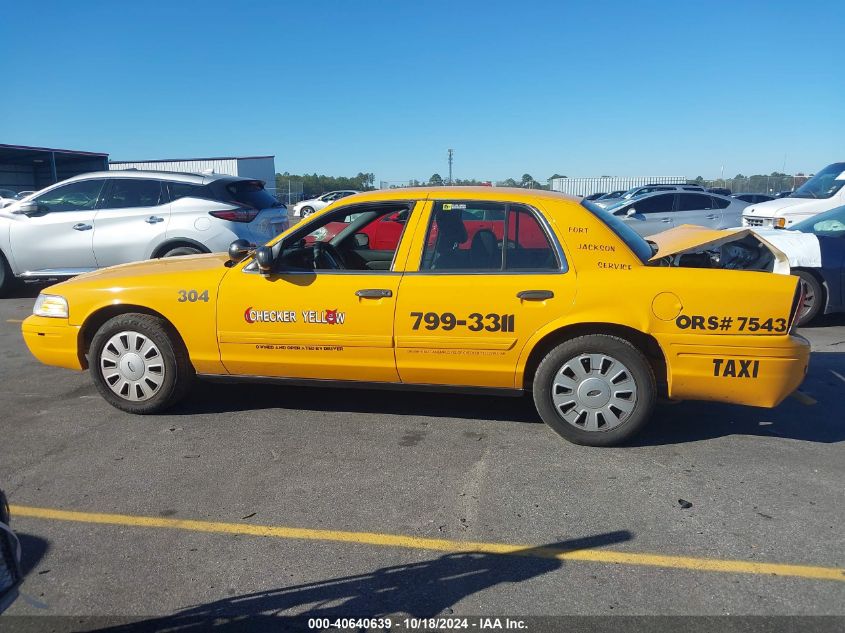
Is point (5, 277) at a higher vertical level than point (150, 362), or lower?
higher

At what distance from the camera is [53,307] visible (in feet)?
16.1

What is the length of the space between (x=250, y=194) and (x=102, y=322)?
4.73m

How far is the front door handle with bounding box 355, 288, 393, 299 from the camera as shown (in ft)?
14.2

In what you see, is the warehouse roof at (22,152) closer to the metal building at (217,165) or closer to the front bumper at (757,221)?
the metal building at (217,165)

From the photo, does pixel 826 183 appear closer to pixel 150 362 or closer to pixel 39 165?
pixel 150 362

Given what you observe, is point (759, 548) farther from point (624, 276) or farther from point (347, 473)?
point (347, 473)

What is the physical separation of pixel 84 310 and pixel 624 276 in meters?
3.78

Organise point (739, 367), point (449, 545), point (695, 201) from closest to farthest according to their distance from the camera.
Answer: point (449, 545), point (739, 367), point (695, 201)

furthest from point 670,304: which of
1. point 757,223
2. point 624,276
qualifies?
point 757,223

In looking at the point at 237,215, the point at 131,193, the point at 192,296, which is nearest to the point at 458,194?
the point at 192,296

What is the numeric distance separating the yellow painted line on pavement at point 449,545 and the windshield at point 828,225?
242 inches

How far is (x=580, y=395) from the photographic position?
13.8 feet

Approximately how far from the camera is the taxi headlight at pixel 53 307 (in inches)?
191

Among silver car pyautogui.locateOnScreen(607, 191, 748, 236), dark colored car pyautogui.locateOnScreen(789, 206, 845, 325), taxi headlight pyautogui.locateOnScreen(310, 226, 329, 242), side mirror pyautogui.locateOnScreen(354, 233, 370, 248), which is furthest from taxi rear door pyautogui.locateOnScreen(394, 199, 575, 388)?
silver car pyautogui.locateOnScreen(607, 191, 748, 236)
